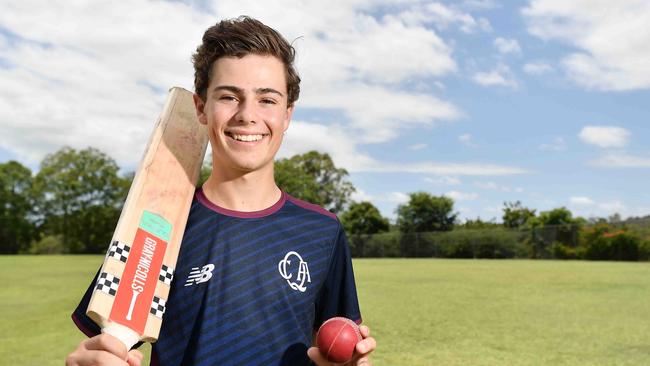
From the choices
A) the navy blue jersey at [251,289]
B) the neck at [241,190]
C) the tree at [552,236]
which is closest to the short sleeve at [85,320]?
the navy blue jersey at [251,289]

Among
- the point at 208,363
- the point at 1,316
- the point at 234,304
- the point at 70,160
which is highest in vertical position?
the point at 70,160

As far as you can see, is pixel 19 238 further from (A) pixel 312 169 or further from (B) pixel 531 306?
(B) pixel 531 306

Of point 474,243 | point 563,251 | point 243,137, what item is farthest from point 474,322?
point 474,243

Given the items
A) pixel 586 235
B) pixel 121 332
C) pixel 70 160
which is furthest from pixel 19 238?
pixel 121 332

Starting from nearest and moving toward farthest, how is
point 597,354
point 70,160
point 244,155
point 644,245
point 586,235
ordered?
1. point 244,155
2. point 597,354
3. point 644,245
4. point 586,235
5. point 70,160

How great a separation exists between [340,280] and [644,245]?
104 feet

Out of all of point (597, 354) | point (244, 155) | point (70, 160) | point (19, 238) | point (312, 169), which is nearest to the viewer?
point (244, 155)

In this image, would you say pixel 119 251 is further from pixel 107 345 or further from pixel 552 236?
pixel 552 236

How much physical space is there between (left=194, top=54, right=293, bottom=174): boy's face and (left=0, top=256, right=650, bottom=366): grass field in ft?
14.2

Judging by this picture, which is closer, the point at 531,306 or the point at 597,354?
the point at 597,354

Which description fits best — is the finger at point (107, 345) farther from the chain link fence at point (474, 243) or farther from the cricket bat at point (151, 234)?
the chain link fence at point (474, 243)

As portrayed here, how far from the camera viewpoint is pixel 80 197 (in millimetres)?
55219

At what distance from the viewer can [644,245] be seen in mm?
30156

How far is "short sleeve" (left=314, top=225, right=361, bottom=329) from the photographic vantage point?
2373 mm
